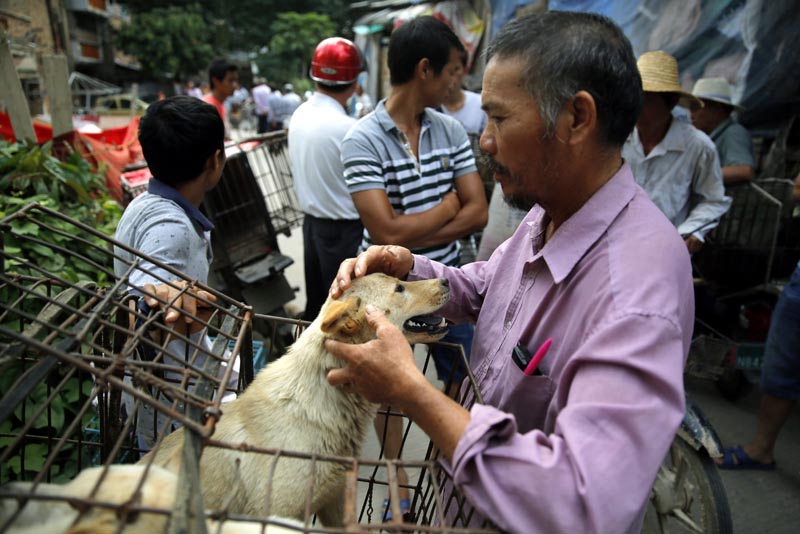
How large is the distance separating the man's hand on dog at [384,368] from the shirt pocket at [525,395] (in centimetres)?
31

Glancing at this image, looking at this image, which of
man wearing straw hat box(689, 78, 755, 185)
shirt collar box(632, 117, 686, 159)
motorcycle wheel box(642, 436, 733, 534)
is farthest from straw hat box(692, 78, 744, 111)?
motorcycle wheel box(642, 436, 733, 534)

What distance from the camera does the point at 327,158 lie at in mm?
3895

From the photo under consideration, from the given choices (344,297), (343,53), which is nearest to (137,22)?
(343,53)

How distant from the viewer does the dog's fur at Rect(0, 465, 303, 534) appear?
100 cm

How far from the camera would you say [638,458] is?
105 cm

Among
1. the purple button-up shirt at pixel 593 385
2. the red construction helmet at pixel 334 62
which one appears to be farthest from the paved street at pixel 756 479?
the red construction helmet at pixel 334 62

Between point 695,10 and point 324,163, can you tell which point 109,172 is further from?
point 695,10

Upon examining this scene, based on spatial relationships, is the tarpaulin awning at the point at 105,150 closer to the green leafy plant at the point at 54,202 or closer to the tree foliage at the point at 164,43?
the green leafy plant at the point at 54,202

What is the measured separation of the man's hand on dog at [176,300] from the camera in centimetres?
162

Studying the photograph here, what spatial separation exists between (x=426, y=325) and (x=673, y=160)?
248cm

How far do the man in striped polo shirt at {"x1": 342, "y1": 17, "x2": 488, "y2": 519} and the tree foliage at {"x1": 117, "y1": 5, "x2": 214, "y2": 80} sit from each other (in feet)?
115

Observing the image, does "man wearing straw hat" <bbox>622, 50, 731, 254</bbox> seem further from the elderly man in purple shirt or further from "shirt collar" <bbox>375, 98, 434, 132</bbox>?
the elderly man in purple shirt

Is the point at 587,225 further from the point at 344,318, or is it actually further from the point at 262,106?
the point at 262,106

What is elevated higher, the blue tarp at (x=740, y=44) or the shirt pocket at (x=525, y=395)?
the blue tarp at (x=740, y=44)
